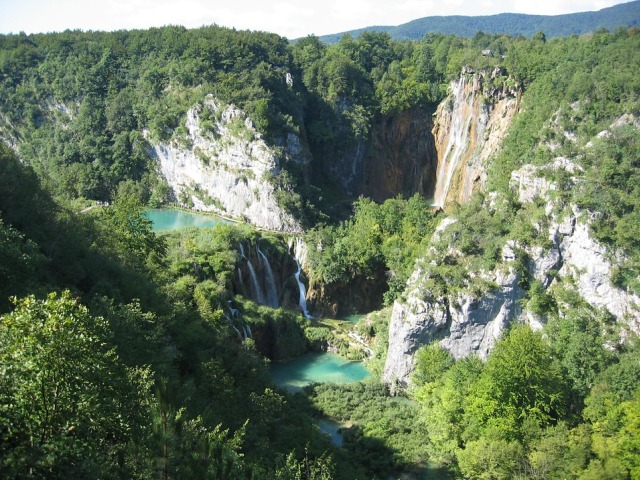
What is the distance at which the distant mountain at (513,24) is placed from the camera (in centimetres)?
15048

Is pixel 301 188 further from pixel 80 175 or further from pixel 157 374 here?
pixel 157 374

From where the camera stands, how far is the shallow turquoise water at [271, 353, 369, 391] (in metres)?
35.0

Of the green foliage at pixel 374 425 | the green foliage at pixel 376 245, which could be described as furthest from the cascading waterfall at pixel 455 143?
the green foliage at pixel 374 425

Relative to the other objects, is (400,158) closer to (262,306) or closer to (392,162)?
(392,162)

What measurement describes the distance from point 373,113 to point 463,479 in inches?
2104

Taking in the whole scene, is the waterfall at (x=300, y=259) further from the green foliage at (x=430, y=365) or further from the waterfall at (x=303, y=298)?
the green foliage at (x=430, y=365)

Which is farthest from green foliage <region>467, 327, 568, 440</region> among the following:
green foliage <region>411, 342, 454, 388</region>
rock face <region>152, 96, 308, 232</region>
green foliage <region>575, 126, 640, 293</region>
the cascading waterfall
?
the cascading waterfall

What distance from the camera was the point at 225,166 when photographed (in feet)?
195

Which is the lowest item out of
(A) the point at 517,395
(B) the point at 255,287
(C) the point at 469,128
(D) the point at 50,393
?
(A) the point at 517,395

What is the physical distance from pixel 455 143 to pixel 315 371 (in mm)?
38767

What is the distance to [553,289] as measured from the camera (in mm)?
30359

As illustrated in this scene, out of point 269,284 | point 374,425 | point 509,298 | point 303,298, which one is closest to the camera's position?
point 374,425

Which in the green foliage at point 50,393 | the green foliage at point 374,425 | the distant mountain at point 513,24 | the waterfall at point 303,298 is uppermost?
the distant mountain at point 513,24

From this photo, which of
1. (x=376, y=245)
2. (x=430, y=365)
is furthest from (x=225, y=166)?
(x=430, y=365)
